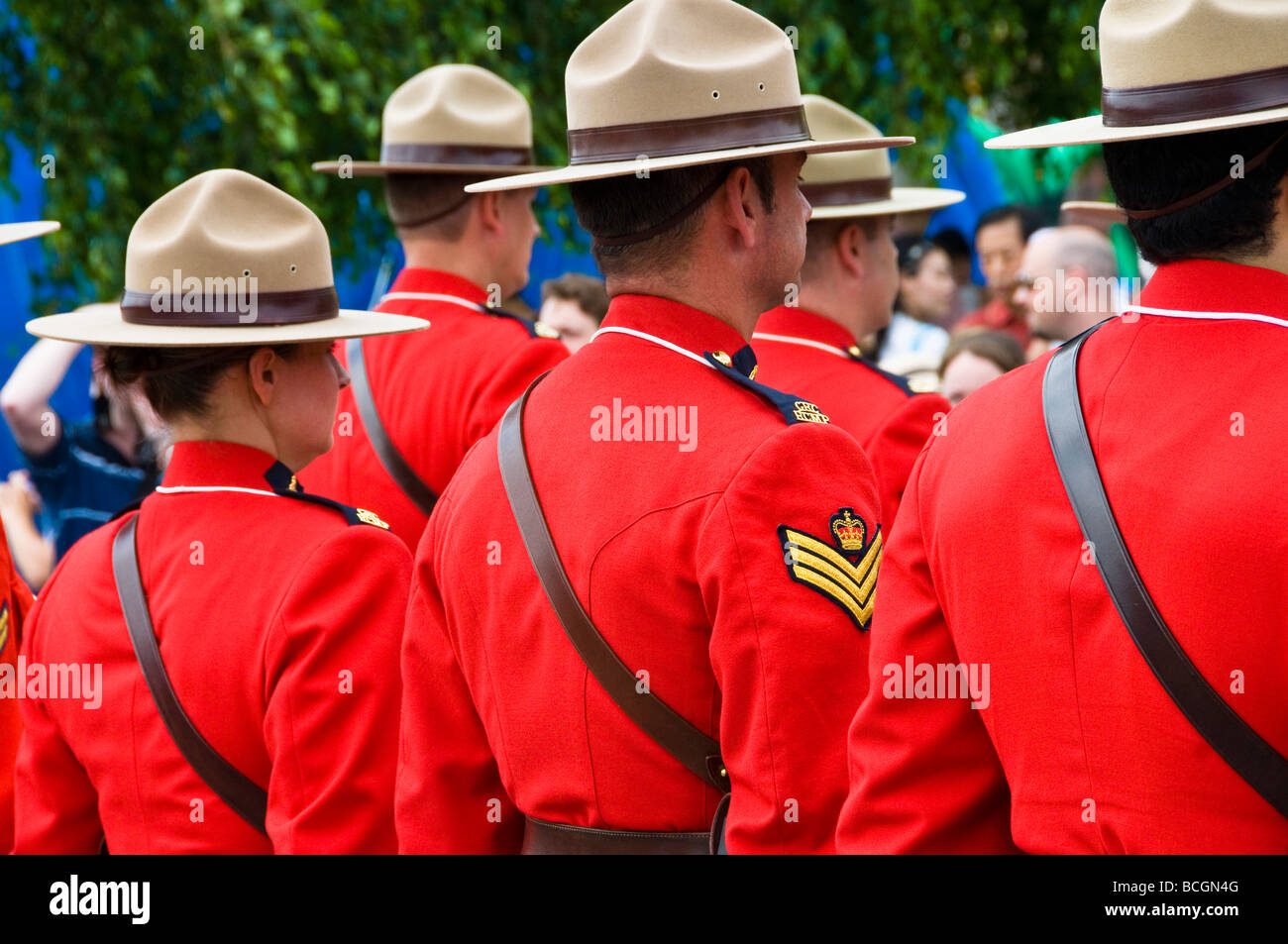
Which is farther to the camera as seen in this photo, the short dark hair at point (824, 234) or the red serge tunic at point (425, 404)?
the short dark hair at point (824, 234)

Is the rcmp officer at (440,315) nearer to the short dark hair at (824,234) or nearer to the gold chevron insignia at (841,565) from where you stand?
the short dark hair at (824,234)

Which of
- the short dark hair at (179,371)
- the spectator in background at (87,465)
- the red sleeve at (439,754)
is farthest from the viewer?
the spectator in background at (87,465)

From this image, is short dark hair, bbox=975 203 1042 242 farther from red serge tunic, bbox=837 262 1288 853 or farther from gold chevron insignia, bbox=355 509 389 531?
red serge tunic, bbox=837 262 1288 853

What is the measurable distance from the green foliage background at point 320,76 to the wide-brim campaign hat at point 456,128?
8.53 feet

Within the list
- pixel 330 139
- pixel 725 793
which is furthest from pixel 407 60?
pixel 725 793

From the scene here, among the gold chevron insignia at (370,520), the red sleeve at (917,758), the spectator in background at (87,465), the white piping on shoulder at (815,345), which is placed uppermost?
the white piping on shoulder at (815,345)

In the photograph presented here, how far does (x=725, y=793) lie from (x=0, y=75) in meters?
6.52

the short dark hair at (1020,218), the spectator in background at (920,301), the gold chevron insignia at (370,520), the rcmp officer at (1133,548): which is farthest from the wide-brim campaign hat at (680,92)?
the spectator in background at (920,301)

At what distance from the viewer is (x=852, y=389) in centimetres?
355

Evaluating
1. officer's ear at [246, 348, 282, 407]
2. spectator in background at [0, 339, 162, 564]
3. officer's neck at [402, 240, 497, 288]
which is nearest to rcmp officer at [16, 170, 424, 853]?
officer's ear at [246, 348, 282, 407]

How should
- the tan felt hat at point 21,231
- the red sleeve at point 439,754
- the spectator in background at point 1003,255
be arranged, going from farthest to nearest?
1. the spectator in background at point 1003,255
2. the tan felt hat at point 21,231
3. the red sleeve at point 439,754

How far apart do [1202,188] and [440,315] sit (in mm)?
2366

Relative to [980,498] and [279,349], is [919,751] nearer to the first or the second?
[980,498]

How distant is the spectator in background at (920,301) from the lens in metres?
7.46
